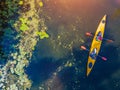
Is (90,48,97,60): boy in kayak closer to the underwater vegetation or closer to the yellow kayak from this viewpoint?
the yellow kayak

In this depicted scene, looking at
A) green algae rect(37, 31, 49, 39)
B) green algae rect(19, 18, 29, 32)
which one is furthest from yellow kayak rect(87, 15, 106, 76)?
green algae rect(19, 18, 29, 32)

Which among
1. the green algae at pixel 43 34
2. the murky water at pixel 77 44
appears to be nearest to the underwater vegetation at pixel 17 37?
the green algae at pixel 43 34

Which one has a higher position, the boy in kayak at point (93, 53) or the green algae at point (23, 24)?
the green algae at point (23, 24)

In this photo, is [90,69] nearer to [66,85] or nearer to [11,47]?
[66,85]

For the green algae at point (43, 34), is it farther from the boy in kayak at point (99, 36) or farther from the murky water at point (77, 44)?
the boy in kayak at point (99, 36)

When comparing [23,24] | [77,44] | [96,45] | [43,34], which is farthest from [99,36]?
[23,24]

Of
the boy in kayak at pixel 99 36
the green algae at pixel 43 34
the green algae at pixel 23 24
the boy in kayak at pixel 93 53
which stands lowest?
the boy in kayak at pixel 93 53

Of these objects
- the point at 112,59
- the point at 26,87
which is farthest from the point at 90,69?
the point at 26,87
